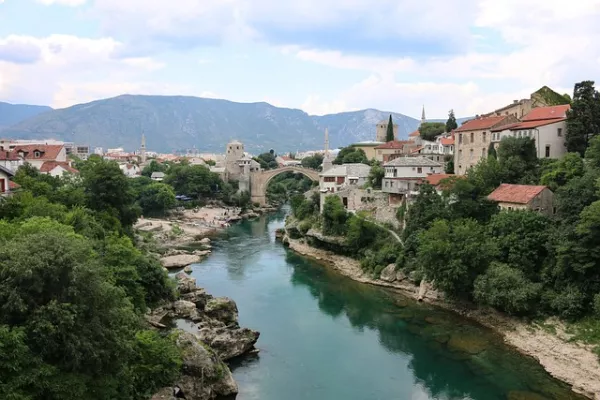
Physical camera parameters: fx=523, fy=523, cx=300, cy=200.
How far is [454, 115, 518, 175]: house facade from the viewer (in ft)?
111

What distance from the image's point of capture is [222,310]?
22.6m

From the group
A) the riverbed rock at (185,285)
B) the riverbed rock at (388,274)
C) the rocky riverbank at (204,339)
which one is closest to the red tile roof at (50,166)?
the rocky riverbank at (204,339)

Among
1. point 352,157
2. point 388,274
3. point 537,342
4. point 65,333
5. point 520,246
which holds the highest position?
point 352,157

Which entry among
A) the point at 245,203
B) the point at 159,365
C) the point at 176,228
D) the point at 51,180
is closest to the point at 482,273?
the point at 159,365

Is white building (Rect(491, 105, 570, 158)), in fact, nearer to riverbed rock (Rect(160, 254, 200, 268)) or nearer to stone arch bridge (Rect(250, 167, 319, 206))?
riverbed rock (Rect(160, 254, 200, 268))

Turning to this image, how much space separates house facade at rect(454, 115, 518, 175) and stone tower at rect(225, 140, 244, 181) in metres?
36.6

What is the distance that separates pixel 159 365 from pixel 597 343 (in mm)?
14557

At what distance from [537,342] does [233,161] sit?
54.8m

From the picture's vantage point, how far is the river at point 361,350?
16.7 metres

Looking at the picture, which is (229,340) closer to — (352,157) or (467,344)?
(467,344)

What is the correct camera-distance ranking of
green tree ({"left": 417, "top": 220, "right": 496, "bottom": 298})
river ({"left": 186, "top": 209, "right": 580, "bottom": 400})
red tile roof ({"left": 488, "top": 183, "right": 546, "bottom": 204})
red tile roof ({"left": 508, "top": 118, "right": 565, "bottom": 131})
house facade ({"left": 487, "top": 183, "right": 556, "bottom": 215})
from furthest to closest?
red tile roof ({"left": 508, "top": 118, "right": 565, "bottom": 131}) → red tile roof ({"left": 488, "top": 183, "right": 546, "bottom": 204}) → house facade ({"left": 487, "top": 183, "right": 556, "bottom": 215}) → green tree ({"left": 417, "top": 220, "right": 496, "bottom": 298}) → river ({"left": 186, "top": 209, "right": 580, "bottom": 400})

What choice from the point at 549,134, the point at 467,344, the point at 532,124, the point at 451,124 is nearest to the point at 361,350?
the point at 467,344

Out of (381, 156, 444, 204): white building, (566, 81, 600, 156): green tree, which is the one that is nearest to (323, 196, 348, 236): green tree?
(381, 156, 444, 204): white building

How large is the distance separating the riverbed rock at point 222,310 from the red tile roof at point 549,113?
71.7 feet
